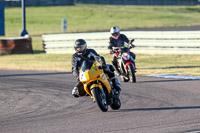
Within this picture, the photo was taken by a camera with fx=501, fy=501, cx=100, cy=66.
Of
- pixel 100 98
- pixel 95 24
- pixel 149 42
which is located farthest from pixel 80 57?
pixel 95 24

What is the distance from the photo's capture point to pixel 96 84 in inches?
383

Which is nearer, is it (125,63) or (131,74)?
(131,74)

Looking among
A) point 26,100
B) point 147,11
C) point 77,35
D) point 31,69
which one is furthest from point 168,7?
point 26,100

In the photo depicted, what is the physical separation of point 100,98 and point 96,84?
0.28 metres

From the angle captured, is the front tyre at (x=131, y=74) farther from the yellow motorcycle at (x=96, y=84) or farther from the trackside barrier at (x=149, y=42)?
the trackside barrier at (x=149, y=42)

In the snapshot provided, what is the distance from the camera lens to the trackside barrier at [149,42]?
22266 millimetres

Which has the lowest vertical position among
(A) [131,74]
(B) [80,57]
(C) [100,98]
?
(A) [131,74]

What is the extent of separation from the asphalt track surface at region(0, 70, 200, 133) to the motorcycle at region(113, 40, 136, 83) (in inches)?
16.0

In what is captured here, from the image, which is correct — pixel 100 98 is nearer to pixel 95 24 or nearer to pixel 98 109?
pixel 98 109

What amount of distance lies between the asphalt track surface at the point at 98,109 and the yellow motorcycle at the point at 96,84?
263 mm

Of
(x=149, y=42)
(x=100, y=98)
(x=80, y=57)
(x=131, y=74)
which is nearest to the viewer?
(x=100, y=98)

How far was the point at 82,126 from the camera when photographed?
8484 millimetres

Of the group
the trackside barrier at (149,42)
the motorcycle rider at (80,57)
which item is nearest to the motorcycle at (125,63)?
the motorcycle rider at (80,57)

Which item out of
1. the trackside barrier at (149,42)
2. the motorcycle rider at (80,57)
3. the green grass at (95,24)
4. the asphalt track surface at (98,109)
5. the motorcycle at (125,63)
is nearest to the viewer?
the asphalt track surface at (98,109)
